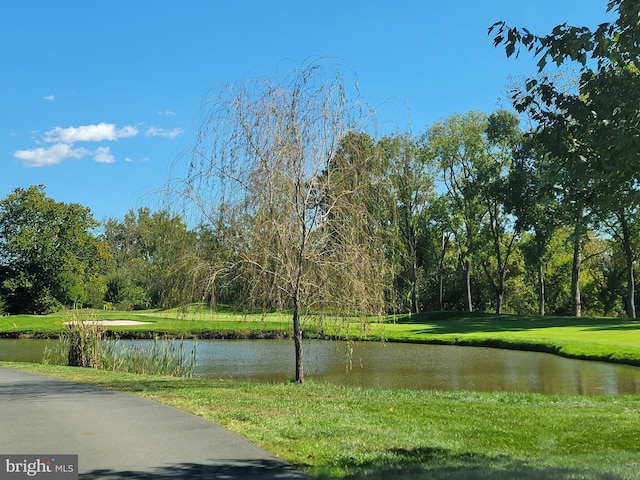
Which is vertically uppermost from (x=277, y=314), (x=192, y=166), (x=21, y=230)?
(x=21, y=230)

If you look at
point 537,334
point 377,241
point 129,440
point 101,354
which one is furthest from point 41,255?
point 129,440

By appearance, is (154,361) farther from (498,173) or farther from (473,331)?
(498,173)

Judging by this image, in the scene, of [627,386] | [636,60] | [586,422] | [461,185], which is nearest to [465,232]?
A: [461,185]

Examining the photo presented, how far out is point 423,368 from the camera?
67.3ft

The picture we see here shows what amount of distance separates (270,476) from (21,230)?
55847 millimetres

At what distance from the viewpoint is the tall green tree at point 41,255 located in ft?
177

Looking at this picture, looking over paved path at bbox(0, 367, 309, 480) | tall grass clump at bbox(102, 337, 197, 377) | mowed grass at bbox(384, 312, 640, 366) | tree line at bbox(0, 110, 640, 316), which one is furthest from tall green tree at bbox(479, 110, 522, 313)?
paved path at bbox(0, 367, 309, 480)

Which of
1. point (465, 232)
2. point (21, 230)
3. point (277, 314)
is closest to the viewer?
point (277, 314)

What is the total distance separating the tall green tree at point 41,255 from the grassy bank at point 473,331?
1049 centimetres

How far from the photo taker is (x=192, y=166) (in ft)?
43.6

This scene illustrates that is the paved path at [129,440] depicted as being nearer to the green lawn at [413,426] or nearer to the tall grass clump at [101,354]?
the green lawn at [413,426]

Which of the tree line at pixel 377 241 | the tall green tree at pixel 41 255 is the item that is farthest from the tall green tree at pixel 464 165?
the tall green tree at pixel 41 255

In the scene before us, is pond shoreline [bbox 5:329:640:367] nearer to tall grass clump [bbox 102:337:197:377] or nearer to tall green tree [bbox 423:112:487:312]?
tall grass clump [bbox 102:337:197:377]

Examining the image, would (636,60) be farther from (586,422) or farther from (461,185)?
(461,185)
